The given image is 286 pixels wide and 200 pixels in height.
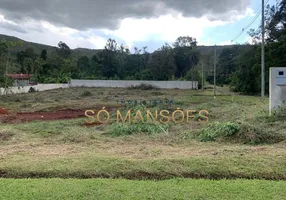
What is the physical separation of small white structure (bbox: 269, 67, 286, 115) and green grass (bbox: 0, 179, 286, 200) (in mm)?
6943

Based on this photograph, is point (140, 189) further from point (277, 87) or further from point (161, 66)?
point (161, 66)

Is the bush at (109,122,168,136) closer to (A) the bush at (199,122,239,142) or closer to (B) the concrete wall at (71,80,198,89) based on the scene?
(A) the bush at (199,122,239,142)

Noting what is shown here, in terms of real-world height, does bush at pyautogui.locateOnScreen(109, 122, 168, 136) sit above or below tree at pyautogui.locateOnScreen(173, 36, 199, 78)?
below

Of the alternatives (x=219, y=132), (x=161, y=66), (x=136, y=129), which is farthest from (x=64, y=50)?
(x=219, y=132)

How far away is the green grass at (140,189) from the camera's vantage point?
3.26 meters

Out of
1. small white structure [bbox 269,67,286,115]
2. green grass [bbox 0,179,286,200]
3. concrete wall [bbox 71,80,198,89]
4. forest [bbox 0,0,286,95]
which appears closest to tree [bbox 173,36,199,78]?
forest [bbox 0,0,286,95]

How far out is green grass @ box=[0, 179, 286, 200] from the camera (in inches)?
128

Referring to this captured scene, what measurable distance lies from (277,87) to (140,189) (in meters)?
8.24

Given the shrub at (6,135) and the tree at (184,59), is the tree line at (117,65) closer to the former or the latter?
the tree at (184,59)

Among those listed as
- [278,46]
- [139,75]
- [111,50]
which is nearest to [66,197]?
[278,46]

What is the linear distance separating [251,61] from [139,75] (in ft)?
95.3

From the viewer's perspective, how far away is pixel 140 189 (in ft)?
11.3

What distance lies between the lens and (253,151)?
5.14m

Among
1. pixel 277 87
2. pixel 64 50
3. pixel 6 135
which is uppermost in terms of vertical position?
pixel 64 50
